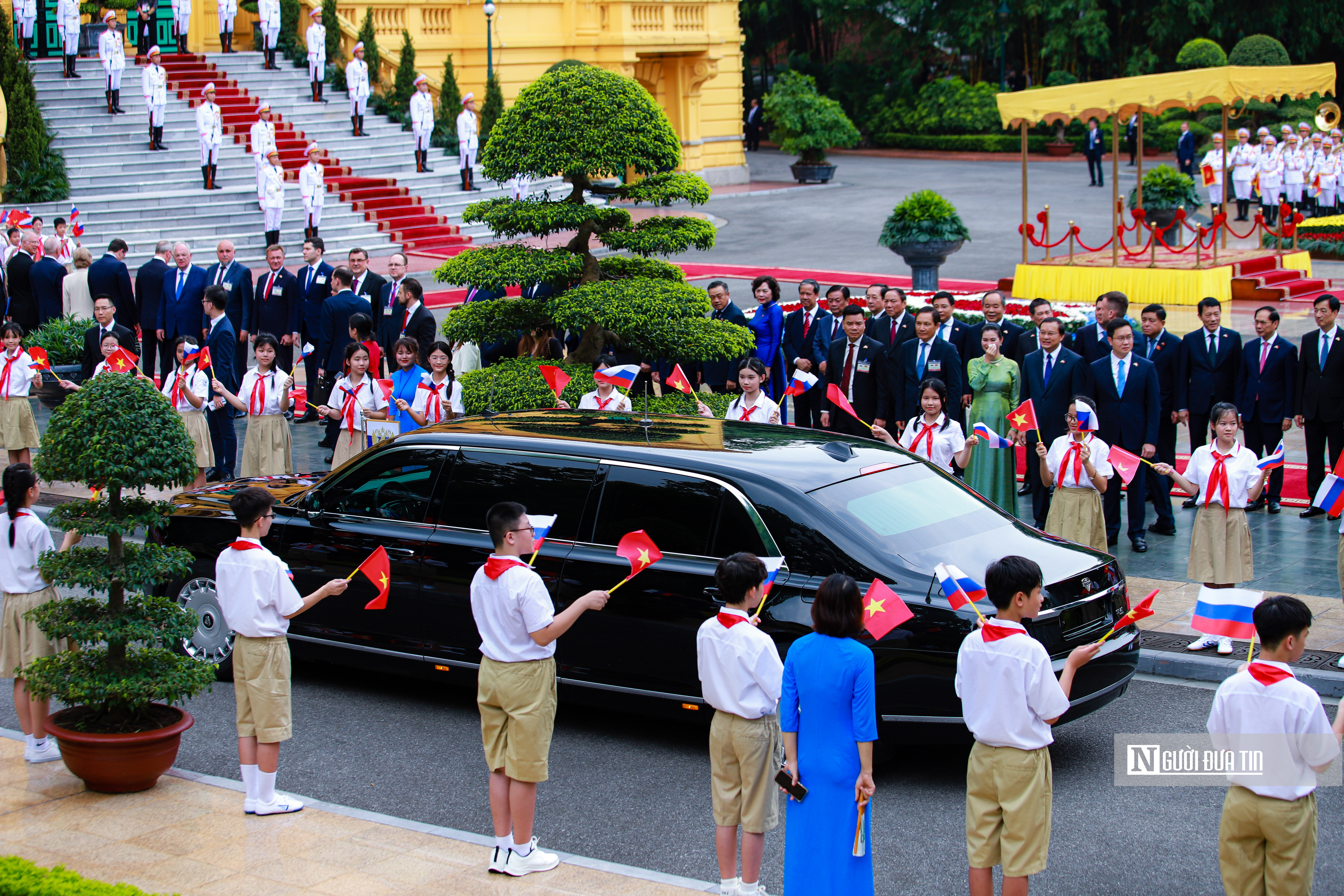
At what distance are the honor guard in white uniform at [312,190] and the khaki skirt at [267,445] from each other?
16.0 m

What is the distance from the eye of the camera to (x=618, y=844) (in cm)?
657

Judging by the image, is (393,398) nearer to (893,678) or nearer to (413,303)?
(413,303)

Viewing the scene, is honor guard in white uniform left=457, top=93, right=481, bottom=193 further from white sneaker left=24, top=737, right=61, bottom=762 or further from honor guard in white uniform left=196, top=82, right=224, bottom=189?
white sneaker left=24, top=737, right=61, bottom=762

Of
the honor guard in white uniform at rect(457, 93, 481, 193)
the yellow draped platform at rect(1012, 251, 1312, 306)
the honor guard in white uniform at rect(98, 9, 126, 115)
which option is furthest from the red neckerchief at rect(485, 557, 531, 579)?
the honor guard in white uniform at rect(98, 9, 126, 115)

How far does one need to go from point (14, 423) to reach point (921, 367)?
8.43 metres

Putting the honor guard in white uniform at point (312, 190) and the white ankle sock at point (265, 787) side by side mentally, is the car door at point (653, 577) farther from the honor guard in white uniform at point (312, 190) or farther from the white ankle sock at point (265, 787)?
the honor guard in white uniform at point (312, 190)

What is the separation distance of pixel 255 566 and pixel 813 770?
A: 294 cm

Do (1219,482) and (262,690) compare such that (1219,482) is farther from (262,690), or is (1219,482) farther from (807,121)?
(807,121)

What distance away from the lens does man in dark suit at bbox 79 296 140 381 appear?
13750 millimetres

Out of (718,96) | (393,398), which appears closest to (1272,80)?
(393,398)

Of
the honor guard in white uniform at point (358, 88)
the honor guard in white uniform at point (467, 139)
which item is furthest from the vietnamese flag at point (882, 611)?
the honor guard in white uniform at point (358, 88)

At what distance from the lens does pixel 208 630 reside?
29.3 ft

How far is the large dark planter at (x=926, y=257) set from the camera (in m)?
22.8

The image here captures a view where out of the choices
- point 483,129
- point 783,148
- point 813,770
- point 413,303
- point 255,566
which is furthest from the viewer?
point 783,148
